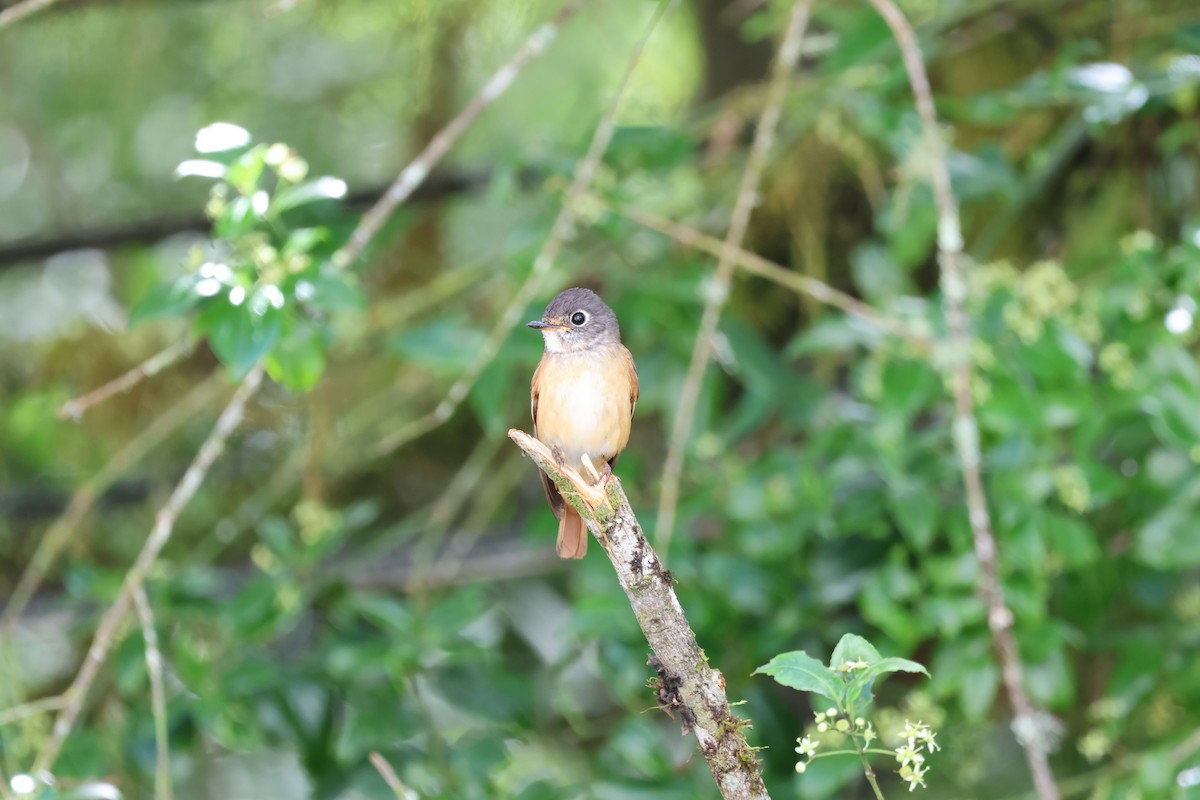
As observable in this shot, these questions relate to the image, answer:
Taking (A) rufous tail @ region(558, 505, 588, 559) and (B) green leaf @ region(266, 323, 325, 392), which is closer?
(B) green leaf @ region(266, 323, 325, 392)

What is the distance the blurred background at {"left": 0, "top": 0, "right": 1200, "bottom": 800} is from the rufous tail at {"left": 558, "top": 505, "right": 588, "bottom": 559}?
511 millimetres

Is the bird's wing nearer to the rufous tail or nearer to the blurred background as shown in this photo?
the rufous tail

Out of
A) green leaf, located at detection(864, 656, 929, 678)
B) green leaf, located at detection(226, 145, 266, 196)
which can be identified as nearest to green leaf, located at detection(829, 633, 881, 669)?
green leaf, located at detection(864, 656, 929, 678)

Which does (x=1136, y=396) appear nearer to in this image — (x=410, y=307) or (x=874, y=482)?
(x=874, y=482)

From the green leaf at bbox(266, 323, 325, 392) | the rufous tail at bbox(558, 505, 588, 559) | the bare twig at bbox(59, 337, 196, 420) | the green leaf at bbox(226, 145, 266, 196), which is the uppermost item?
the green leaf at bbox(226, 145, 266, 196)

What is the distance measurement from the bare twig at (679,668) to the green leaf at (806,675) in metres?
0.18

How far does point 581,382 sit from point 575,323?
19cm

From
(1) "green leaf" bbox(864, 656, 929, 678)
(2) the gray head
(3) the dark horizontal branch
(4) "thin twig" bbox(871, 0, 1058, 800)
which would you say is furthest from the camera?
(3) the dark horizontal branch

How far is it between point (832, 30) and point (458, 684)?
3.33m

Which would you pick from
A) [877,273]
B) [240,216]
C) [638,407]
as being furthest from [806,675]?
[638,407]

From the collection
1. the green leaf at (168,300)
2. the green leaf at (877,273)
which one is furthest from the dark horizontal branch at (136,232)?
the green leaf at (168,300)

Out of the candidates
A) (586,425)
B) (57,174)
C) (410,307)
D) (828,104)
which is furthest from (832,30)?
(57,174)

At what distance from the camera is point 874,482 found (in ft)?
15.4

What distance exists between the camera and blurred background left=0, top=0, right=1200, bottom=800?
13.8 feet
